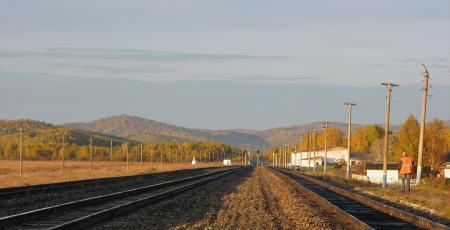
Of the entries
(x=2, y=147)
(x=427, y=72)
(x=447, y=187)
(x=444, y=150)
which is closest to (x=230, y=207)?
(x=447, y=187)

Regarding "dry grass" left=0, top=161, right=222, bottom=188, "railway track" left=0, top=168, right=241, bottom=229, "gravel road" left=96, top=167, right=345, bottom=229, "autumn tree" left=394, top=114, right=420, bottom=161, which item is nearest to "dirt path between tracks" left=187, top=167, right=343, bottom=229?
"gravel road" left=96, top=167, right=345, bottom=229

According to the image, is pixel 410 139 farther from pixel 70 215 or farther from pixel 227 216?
pixel 70 215

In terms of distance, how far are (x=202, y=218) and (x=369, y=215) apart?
4.93 m

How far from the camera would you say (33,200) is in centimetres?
2572

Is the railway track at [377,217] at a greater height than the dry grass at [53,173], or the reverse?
the railway track at [377,217]

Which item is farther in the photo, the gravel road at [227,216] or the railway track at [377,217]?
the gravel road at [227,216]

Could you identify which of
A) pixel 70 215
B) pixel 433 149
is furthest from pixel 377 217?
pixel 433 149

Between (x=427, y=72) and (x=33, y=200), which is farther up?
(x=427, y=72)

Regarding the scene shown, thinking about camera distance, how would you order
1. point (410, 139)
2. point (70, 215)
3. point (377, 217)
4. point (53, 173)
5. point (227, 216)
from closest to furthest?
1. point (70, 215)
2. point (377, 217)
3. point (227, 216)
4. point (53, 173)
5. point (410, 139)

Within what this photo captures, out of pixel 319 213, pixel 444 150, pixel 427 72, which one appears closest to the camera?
pixel 319 213

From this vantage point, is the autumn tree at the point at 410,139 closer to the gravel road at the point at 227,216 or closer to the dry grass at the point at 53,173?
the dry grass at the point at 53,173

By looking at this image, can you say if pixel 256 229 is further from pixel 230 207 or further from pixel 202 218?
pixel 230 207

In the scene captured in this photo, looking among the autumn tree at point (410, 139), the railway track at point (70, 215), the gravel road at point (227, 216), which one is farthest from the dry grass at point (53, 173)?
the autumn tree at point (410, 139)

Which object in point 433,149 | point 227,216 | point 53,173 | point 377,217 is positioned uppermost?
point 377,217
